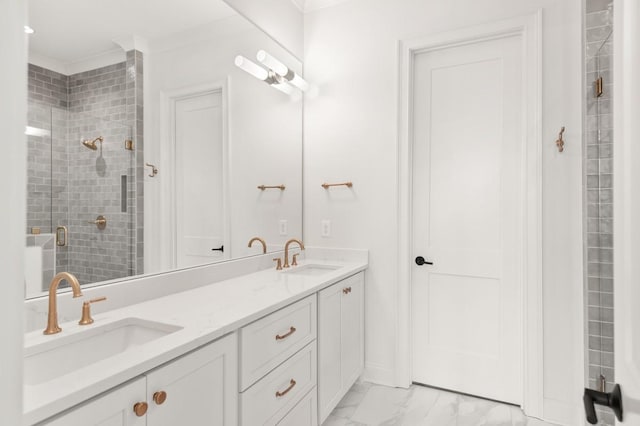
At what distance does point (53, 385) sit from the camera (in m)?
0.79

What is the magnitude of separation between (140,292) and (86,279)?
0.75 ft

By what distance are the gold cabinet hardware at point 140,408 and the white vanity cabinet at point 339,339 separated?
104cm

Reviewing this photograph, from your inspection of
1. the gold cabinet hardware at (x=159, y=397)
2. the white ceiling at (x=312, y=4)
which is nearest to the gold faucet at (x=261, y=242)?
the gold cabinet hardware at (x=159, y=397)

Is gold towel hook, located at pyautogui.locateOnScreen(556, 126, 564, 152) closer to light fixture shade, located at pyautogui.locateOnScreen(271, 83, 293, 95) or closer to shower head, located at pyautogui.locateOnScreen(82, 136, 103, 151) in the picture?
light fixture shade, located at pyautogui.locateOnScreen(271, 83, 293, 95)

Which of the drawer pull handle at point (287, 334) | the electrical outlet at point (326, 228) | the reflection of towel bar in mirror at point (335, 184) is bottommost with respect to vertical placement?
the drawer pull handle at point (287, 334)

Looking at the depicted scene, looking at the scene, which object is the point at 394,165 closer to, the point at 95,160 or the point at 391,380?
the point at 391,380

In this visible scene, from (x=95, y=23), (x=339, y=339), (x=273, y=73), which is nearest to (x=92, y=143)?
(x=95, y=23)

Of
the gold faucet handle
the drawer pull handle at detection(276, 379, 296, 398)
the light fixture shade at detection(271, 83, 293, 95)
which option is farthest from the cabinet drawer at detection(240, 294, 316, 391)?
the light fixture shade at detection(271, 83, 293, 95)

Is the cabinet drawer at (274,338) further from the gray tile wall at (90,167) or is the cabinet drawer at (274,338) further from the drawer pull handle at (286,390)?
the gray tile wall at (90,167)

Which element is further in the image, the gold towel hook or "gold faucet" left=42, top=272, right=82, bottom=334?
the gold towel hook

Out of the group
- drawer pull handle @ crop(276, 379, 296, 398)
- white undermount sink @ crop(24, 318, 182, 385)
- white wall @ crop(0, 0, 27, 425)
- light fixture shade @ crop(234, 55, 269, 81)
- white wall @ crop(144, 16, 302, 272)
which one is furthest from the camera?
light fixture shade @ crop(234, 55, 269, 81)

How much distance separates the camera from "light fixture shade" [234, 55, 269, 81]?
210 cm

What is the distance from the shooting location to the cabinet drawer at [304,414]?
5.20 feet

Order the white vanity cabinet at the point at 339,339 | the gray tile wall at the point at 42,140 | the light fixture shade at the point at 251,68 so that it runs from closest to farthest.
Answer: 1. the gray tile wall at the point at 42,140
2. the white vanity cabinet at the point at 339,339
3. the light fixture shade at the point at 251,68
